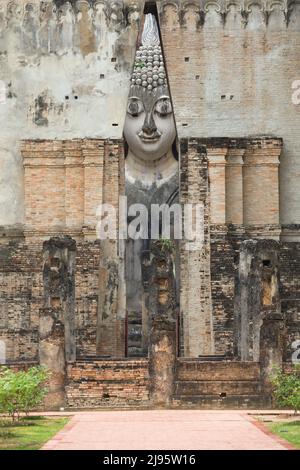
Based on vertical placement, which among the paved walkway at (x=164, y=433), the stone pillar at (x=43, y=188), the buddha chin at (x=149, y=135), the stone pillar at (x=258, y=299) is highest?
the buddha chin at (x=149, y=135)

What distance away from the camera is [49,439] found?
11.5 meters

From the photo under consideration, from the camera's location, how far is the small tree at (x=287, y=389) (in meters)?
14.6

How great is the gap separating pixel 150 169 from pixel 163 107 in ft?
5.73

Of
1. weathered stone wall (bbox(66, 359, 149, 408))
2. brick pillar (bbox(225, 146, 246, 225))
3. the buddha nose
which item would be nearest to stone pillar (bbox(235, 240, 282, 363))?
weathered stone wall (bbox(66, 359, 149, 408))

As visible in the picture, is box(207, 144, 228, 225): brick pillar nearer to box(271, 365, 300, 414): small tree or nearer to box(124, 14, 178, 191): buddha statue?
box(124, 14, 178, 191): buddha statue

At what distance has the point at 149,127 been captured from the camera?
2495 centimetres

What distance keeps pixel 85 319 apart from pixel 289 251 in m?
3.72

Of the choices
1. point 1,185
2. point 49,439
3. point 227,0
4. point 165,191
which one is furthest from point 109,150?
point 49,439

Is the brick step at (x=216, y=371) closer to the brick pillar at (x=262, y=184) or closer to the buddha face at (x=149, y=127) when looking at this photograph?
the brick pillar at (x=262, y=184)

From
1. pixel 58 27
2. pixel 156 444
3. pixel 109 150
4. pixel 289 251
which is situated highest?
pixel 58 27

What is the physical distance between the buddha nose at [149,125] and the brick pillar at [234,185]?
2763 millimetres

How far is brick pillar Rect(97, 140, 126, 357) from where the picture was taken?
22.1 m

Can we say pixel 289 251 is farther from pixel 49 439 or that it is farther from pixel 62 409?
pixel 49 439

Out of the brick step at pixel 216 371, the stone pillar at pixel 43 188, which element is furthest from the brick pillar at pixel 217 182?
the brick step at pixel 216 371
